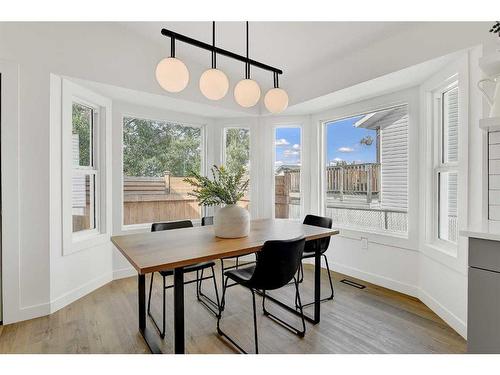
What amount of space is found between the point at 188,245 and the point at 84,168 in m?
1.90

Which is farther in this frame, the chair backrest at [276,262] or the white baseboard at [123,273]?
the white baseboard at [123,273]

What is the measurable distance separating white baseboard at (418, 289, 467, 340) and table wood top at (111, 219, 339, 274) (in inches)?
46.1

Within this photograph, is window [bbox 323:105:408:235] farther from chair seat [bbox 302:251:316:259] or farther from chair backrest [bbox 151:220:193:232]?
chair backrest [bbox 151:220:193:232]

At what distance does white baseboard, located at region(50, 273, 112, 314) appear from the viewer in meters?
2.53

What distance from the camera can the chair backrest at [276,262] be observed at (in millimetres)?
1785

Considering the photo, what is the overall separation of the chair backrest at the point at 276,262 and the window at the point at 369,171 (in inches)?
70.7

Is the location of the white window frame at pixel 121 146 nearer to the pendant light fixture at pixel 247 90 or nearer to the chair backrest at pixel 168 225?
the chair backrest at pixel 168 225

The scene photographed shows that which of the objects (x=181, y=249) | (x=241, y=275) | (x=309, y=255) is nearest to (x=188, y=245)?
(x=181, y=249)

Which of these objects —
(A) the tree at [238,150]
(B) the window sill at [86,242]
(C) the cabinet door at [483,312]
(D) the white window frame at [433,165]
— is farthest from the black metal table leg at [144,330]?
(D) the white window frame at [433,165]

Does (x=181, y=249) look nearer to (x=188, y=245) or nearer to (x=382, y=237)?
(x=188, y=245)

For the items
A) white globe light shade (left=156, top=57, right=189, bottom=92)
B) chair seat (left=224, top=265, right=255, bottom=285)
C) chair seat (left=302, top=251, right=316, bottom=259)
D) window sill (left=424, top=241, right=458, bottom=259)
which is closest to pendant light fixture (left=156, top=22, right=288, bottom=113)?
white globe light shade (left=156, top=57, right=189, bottom=92)

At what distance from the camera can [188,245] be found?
6.05ft
